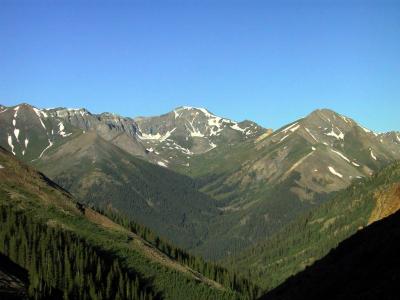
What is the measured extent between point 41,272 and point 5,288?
34.2 m

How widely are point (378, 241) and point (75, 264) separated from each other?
303ft

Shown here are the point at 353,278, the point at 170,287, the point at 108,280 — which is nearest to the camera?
the point at 353,278

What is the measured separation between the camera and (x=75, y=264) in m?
157

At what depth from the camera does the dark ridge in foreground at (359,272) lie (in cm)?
6662

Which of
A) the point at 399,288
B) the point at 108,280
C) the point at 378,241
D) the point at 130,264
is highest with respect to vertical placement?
the point at 130,264

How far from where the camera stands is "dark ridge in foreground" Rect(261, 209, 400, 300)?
66625 mm

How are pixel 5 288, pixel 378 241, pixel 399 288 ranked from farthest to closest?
pixel 5 288
pixel 378 241
pixel 399 288

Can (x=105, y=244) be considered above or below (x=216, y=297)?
above

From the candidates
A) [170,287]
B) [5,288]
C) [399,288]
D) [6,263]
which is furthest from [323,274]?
[170,287]

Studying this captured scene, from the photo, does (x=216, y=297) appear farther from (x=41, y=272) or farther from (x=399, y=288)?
(x=399, y=288)

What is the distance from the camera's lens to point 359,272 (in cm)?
7788

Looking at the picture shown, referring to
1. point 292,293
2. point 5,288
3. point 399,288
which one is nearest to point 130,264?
point 5,288

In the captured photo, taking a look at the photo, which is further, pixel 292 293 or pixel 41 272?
pixel 41 272

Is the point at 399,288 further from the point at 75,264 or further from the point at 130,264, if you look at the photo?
the point at 130,264
